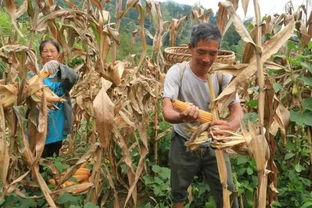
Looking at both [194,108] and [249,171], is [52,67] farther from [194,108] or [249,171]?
[249,171]

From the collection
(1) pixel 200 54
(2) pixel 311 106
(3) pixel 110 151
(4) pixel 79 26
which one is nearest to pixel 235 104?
(1) pixel 200 54

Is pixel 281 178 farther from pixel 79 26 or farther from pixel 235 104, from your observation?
pixel 79 26

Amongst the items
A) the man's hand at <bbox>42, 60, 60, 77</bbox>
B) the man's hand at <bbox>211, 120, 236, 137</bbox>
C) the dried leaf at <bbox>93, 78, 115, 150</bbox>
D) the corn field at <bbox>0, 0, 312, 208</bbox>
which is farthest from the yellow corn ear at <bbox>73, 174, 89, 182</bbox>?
the man's hand at <bbox>211, 120, 236, 137</bbox>

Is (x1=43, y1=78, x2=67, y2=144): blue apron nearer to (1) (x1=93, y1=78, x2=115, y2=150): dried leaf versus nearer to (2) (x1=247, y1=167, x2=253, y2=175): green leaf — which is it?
(1) (x1=93, y1=78, x2=115, y2=150): dried leaf

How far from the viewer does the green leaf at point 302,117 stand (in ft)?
8.00

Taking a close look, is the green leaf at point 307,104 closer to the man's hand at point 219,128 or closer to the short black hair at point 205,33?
the short black hair at point 205,33

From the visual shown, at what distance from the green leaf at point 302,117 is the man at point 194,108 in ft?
1.85

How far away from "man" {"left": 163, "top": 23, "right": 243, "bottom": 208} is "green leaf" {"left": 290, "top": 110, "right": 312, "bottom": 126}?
22.1 inches

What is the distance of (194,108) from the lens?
168 cm

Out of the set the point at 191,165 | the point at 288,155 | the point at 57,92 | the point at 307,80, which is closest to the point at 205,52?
the point at 191,165


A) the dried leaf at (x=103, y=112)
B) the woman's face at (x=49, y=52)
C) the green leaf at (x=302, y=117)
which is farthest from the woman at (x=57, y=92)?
the green leaf at (x=302, y=117)

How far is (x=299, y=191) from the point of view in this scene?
2623 mm

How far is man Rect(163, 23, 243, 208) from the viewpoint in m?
1.91

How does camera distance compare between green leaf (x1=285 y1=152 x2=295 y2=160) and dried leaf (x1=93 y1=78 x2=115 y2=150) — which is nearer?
dried leaf (x1=93 y1=78 x2=115 y2=150)
